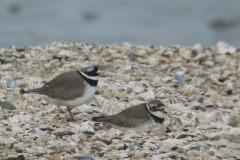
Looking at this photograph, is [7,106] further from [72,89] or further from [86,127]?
[86,127]

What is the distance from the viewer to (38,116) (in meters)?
4.01

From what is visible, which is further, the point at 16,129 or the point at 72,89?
the point at 72,89

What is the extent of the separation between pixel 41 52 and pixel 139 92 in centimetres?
312

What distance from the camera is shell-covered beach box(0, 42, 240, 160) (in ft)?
10.1

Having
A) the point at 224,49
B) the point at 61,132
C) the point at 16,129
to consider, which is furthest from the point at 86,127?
the point at 224,49

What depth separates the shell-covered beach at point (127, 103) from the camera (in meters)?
3.09

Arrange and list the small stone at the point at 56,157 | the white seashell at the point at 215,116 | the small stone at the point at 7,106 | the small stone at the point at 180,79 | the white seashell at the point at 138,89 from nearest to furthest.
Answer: the small stone at the point at 56,157 < the white seashell at the point at 215,116 < the small stone at the point at 7,106 < the white seashell at the point at 138,89 < the small stone at the point at 180,79

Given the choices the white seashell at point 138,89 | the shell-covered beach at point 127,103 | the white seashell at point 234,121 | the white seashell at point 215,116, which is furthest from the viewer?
the white seashell at point 138,89

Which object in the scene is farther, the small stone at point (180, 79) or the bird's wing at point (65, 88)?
the small stone at point (180, 79)

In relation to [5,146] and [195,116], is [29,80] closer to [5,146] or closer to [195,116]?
[5,146]

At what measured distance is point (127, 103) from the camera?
4.59m

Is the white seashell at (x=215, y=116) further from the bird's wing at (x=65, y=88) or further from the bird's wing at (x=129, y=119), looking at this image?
the bird's wing at (x=65, y=88)

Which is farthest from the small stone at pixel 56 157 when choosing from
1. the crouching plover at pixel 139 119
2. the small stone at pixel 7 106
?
the small stone at pixel 7 106

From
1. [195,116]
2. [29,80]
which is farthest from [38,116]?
[195,116]
